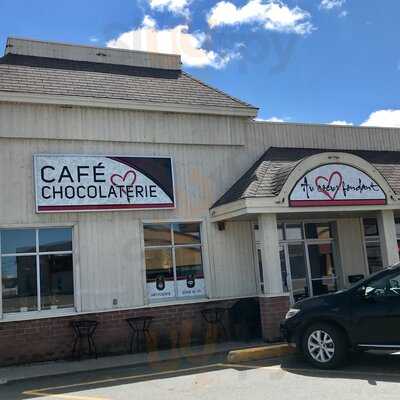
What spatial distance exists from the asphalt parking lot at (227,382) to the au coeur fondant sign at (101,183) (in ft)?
13.0

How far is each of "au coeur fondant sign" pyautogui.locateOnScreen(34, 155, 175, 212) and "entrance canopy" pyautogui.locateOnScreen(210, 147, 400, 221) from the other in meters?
1.64

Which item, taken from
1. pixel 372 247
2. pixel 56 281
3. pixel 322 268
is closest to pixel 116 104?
pixel 56 281

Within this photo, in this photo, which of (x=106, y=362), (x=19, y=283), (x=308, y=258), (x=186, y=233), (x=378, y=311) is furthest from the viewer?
(x=308, y=258)

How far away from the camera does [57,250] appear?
490 inches

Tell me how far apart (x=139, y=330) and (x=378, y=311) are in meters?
5.91

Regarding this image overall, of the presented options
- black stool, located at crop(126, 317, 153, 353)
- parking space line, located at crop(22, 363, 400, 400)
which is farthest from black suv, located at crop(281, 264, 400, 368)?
black stool, located at crop(126, 317, 153, 353)

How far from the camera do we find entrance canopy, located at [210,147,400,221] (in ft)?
41.6

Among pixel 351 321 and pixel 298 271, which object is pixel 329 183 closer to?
pixel 298 271

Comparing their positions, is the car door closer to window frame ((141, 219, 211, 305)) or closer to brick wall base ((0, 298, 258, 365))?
brick wall base ((0, 298, 258, 365))

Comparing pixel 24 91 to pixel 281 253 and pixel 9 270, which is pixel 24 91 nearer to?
pixel 9 270

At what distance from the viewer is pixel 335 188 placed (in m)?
13.3

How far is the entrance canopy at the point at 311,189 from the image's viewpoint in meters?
12.7

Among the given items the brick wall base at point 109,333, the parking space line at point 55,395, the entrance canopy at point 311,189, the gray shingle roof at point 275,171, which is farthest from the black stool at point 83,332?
the gray shingle roof at point 275,171

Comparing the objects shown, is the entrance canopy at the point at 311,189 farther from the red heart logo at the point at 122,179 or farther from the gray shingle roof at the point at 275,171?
the red heart logo at the point at 122,179
